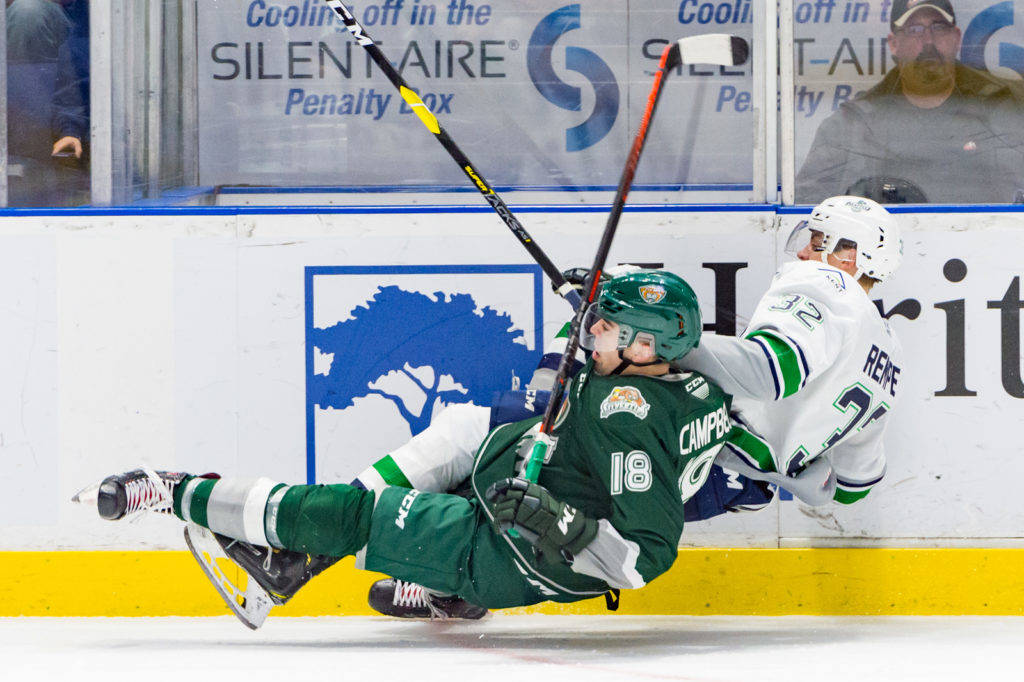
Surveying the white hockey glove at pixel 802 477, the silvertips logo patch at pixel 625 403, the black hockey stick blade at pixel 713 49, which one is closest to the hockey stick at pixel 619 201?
the black hockey stick blade at pixel 713 49

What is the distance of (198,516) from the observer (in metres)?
2.62

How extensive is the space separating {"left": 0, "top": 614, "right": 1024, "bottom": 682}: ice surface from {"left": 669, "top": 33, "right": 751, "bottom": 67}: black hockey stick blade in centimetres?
119

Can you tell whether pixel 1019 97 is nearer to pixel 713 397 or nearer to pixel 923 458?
pixel 923 458

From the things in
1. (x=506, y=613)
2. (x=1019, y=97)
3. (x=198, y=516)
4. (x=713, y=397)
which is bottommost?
(x=506, y=613)

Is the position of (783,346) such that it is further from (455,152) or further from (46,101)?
(46,101)

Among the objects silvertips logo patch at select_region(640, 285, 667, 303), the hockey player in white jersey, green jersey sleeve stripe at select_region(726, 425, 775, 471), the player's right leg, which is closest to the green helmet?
silvertips logo patch at select_region(640, 285, 667, 303)

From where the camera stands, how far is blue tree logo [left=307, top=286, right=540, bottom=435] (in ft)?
10.1

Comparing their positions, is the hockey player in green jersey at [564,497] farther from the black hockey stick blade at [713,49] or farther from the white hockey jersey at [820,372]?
the black hockey stick blade at [713,49]

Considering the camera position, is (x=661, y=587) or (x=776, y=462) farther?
(x=661, y=587)

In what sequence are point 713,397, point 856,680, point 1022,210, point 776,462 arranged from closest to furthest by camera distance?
point 856,680, point 713,397, point 776,462, point 1022,210

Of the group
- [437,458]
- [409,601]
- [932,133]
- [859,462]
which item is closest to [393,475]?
[437,458]

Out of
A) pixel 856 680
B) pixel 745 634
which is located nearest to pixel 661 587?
pixel 745 634

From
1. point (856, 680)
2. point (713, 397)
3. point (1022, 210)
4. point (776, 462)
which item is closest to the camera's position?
point (856, 680)

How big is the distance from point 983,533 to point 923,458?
8.5 inches
